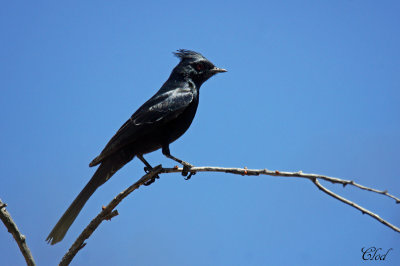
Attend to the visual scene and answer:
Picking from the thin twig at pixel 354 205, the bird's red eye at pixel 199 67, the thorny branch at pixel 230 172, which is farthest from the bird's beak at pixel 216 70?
the thin twig at pixel 354 205

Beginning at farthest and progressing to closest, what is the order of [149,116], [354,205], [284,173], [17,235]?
[149,116]
[17,235]
[284,173]
[354,205]

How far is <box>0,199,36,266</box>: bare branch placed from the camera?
3.64 metres

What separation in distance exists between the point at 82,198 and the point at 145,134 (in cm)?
111

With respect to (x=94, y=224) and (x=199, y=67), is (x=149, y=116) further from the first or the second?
(x=94, y=224)

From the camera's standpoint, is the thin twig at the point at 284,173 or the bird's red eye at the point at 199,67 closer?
the thin twig at the point at 284,173

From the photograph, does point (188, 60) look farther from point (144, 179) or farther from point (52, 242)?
point (52, 242)

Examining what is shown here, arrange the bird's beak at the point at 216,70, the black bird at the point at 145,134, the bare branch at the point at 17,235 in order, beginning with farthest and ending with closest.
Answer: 1. the bird's beak at the point at 216,70
2. the black bird at the point at 145,134
3. the bare branch at the point at 17,235

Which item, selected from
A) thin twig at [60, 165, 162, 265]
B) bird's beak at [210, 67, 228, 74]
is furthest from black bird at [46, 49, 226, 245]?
thin twig at [60, 165, 162, 265]

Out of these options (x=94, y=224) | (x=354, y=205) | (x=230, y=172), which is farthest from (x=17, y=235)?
(x=354, y=205)

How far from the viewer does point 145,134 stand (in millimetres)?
5453

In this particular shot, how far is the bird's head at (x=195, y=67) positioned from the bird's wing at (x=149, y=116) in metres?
0.57

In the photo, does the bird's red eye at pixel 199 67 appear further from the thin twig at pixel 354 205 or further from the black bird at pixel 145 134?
the thin twig at pixel 354 205

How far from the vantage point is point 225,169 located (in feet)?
12.3

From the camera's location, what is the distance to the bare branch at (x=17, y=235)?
3641 mm
